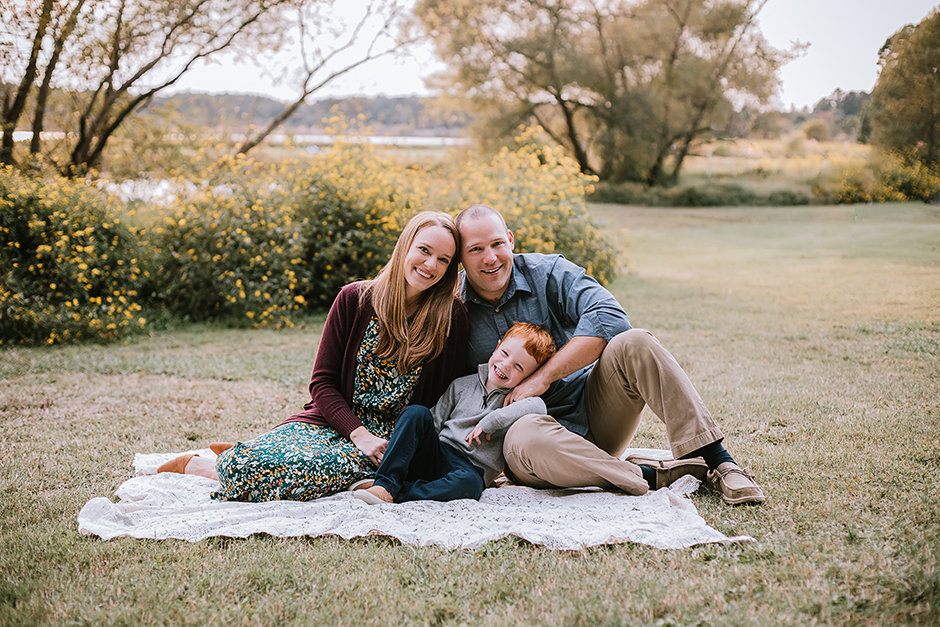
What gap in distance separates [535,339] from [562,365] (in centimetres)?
16

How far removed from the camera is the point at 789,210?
64.7ft

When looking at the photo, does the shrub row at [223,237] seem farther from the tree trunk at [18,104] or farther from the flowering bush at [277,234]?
the tree trunk at [18,104]

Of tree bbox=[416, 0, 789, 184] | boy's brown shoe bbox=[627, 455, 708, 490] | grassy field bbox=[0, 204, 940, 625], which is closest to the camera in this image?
grassy field bbox=[0, 204, 940, 625]

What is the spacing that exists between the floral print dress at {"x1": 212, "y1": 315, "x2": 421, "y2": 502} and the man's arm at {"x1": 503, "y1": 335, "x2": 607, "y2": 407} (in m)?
0.53

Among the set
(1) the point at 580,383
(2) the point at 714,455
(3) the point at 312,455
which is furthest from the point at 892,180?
(3) the point at 312,455

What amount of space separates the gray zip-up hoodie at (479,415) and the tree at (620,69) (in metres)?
19.1

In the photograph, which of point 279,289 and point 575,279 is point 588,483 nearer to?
point 575,279

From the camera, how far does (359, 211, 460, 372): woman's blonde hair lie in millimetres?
3107

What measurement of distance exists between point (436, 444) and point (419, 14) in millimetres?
11134

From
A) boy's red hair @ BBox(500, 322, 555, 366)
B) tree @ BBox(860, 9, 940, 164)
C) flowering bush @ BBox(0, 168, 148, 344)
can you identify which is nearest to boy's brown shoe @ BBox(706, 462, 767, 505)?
A: boy's red hair @ BBox(500, 322, 555, 366)

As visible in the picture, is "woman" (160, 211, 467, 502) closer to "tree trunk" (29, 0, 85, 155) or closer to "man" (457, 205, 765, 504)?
"man" (457, 205, 765, 504)

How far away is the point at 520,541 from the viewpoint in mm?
2553

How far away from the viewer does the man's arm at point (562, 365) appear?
3.00 meters

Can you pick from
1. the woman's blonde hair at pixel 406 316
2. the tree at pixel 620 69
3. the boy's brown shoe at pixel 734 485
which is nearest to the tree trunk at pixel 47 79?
the woman's blonde hair at pixel 406 316
